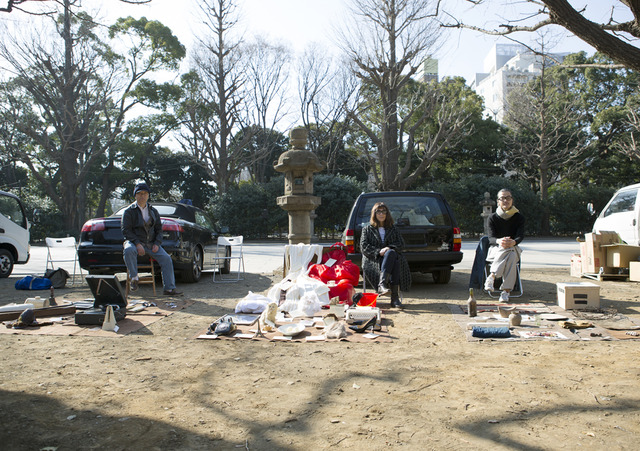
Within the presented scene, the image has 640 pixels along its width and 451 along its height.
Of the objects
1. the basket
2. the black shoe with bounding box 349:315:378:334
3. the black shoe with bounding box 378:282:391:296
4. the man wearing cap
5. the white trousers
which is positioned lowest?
the black shoe with bounding box 349:315:378:334

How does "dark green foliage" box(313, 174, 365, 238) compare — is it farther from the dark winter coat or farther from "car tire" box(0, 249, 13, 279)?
the dark winter coat

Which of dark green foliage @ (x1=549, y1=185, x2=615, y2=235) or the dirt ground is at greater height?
dark green foliage @ (x1=549, y1=185, x2=615, y2=235)

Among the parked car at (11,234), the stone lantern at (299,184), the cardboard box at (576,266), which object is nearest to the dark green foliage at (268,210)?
the stone lantern at (299,184)

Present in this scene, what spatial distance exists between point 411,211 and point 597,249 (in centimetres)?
378

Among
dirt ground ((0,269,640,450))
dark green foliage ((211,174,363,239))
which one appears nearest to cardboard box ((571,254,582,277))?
dirt ground ((0,269,640,450))

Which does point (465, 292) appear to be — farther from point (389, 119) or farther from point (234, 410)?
point (389, 119)

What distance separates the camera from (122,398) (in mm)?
3127

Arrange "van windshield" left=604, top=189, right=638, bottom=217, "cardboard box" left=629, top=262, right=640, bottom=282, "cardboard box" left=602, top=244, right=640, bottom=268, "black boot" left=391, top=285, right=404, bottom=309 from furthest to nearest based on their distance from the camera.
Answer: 1. "van windshield" left=604, top=189, right=638, bottom=217
2. "cardboard box" left=602, top=244, right=640, bottom=268
3. "cardboard box" left=629, top=262, right=640, bottom=282
4. "black boot" left=391, top=285, right=404, bottom=309

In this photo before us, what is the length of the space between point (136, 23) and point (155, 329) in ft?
86.2

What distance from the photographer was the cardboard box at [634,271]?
27.7ft

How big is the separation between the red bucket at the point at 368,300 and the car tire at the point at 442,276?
282 centimetres

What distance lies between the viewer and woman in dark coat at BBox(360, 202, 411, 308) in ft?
21.1

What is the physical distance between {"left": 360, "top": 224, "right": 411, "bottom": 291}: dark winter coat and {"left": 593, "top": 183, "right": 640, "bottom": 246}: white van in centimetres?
529

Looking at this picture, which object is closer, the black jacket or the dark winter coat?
the dark winter coat
